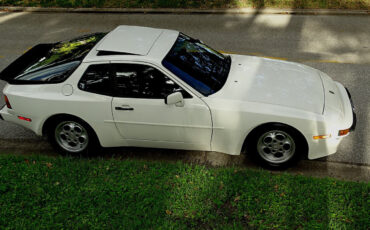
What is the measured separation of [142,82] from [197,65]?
0.87 metres

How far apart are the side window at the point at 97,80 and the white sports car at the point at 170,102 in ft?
0.05

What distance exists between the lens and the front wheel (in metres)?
5.80

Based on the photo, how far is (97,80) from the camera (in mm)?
5520

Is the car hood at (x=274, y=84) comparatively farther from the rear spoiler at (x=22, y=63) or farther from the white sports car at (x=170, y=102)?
the rear spoiler at (x=22, y=63)

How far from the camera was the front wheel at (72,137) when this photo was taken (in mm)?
5797

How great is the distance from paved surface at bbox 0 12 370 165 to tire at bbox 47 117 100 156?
3.09 ft

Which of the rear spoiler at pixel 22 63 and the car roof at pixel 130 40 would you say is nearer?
the car roof at pixel 130 40

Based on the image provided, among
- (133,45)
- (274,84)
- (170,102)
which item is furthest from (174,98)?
(274,84)

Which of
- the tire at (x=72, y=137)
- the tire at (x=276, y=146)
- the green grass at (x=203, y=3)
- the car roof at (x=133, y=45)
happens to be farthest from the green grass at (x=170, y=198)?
the green grass at (x=203, y=3)

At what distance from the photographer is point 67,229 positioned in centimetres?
470

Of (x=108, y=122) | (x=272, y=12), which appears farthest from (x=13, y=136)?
(x=272, y=12)

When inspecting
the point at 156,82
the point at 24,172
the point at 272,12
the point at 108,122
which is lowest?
the point at 272,12

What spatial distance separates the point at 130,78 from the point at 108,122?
2.34ft

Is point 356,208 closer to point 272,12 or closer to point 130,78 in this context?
point 130,78
